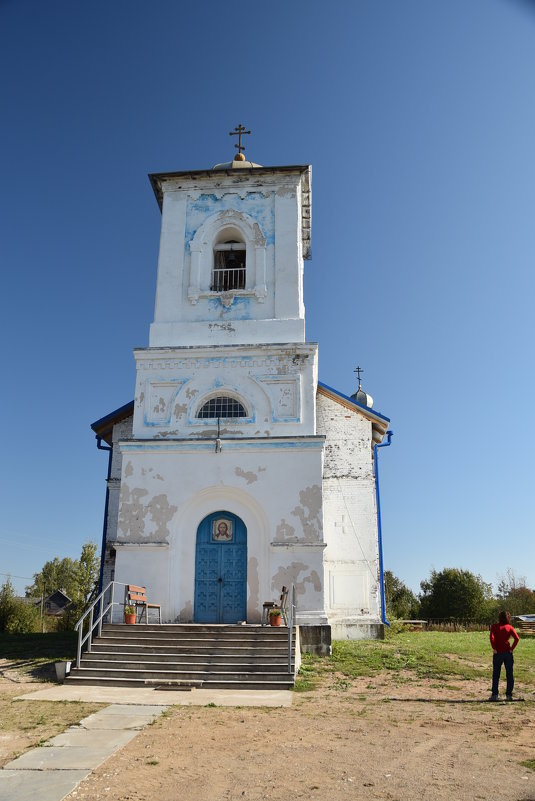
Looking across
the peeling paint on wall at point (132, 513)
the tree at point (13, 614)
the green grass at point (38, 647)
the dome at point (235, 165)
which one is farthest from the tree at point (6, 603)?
the dome at point (235, 165)

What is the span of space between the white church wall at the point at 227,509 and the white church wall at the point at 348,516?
3.13 m

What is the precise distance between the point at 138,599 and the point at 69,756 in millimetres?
8369

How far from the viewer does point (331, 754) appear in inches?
274

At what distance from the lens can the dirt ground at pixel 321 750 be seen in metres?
5.80

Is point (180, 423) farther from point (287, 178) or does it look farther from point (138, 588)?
point (287, 178)

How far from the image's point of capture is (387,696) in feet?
34.8

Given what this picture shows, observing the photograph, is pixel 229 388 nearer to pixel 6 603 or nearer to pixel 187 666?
pixel 187 666

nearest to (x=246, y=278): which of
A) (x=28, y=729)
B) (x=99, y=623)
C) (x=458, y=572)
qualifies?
(x=99, y=623)

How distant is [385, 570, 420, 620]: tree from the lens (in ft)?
129

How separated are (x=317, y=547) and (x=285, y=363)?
17.1 ft

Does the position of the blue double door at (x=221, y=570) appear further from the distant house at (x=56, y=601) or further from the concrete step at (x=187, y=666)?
the distant house at (x=56, y=601)

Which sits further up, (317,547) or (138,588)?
(317,547)

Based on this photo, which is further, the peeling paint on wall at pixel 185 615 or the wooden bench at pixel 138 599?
the peeling paint on wall at pixel 185 615

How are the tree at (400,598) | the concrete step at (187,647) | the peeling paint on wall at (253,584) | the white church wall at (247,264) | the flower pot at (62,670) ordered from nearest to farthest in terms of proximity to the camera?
the flower pot at (62,670)
the concrete step at (187,647)
the peeling paint on wall at (253,584)
the white church wall at (247,264)
the tree at (400,598)
